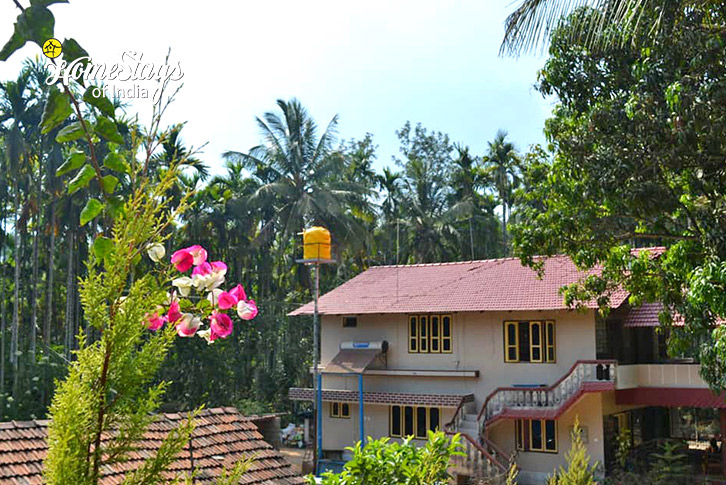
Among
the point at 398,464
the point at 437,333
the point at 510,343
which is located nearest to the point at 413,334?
the point at 437,333

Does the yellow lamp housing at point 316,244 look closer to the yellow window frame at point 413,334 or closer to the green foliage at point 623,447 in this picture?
the yellow window frame at point 413,334

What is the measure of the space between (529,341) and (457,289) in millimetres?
3069

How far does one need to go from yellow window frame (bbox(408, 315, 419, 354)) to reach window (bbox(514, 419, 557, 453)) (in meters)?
4.31

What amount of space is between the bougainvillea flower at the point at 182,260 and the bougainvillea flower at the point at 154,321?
0.48 ft

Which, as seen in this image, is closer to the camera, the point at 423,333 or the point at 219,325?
the point at 219,325

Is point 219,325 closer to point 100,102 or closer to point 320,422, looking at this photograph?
point 100,102

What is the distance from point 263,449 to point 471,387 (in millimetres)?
16468

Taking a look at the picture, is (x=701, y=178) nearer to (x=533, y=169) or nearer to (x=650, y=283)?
(x=650, y=283)

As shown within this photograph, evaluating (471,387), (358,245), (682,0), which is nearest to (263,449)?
(682,0)

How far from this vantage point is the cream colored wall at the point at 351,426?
24828 millimetres

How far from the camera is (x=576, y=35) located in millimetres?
13148

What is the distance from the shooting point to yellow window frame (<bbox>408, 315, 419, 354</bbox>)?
24.8m

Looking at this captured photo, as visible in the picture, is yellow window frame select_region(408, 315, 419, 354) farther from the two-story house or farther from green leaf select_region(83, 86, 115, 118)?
green leaf select_region(83, 86, 115, 118)

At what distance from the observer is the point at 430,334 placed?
969 inches
